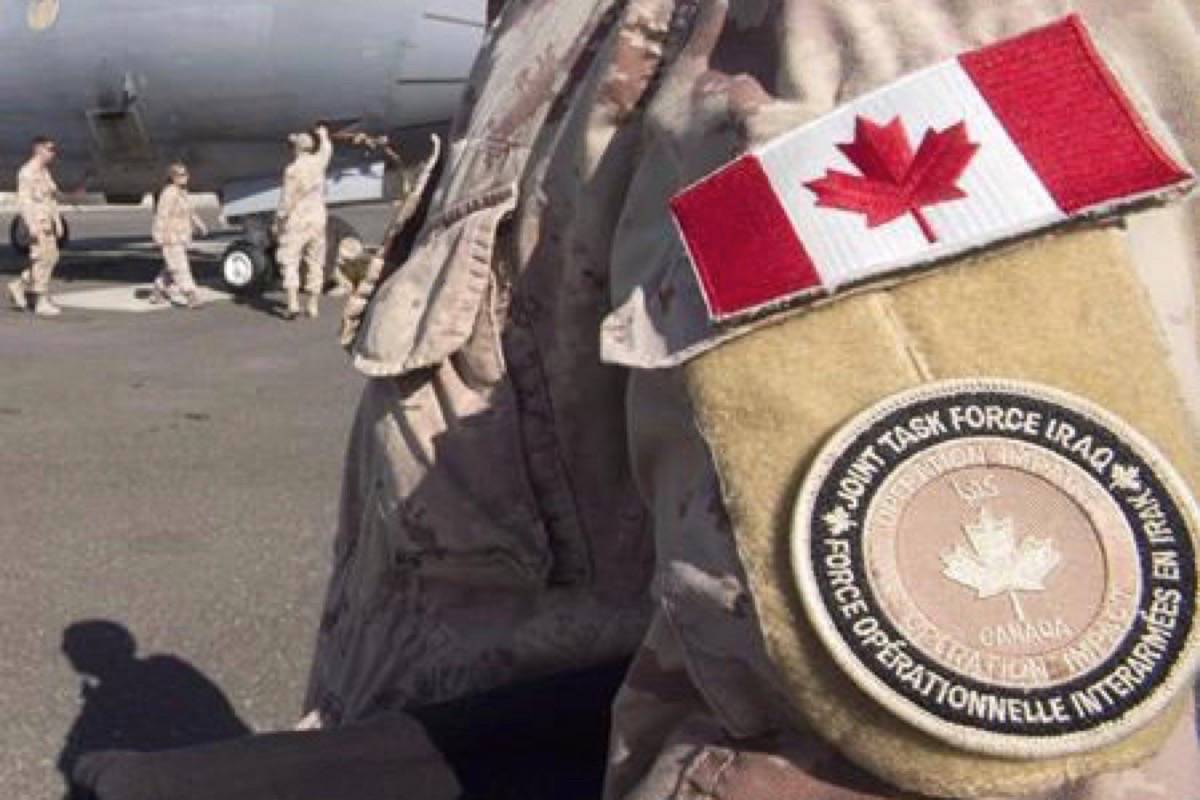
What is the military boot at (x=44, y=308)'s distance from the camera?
12352 millimetres

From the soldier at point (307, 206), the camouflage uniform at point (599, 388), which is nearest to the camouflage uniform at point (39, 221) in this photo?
the soldier at point (307, 206)

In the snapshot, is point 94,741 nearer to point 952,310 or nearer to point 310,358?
point 952,310

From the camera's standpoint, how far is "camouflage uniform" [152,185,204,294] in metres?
13.1

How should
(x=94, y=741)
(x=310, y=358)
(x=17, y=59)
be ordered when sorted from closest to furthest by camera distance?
(x=94, y=741), (x=310, y=358), (x=17, y=59)

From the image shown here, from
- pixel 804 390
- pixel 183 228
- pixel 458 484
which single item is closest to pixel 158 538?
pixel 458 484

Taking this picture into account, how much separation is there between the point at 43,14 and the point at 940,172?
1359 centimetres

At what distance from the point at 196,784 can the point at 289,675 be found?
3.34 m

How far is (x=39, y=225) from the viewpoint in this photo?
41.2 ft

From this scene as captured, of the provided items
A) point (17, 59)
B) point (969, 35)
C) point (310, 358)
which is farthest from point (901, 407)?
point (17, 59)

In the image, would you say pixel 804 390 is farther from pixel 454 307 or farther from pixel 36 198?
pixel 36 198

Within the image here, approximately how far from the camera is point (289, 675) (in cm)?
425

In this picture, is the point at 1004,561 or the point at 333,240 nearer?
the point at 1004,561

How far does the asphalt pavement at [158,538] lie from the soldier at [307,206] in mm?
2264

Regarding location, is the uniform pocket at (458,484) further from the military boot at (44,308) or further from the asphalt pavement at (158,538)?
the military boot at (44,308)
